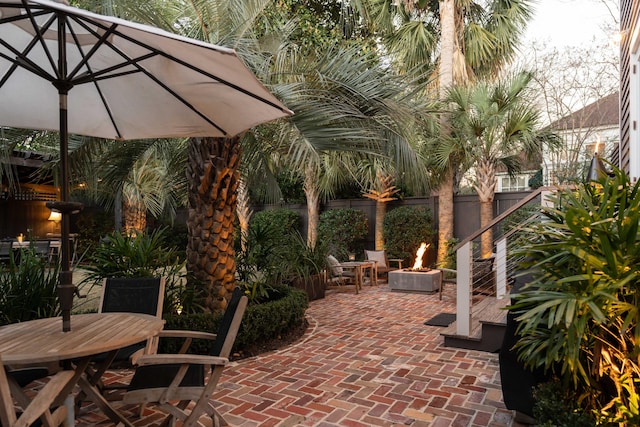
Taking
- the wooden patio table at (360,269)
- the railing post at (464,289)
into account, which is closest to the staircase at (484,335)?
the railing post at (464,289)

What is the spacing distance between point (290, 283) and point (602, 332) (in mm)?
5650

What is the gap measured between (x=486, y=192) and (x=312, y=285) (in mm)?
4541

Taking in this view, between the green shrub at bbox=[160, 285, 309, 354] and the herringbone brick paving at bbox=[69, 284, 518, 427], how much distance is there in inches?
10.0

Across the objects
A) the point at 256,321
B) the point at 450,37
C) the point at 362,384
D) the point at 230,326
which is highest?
the point at 450,37

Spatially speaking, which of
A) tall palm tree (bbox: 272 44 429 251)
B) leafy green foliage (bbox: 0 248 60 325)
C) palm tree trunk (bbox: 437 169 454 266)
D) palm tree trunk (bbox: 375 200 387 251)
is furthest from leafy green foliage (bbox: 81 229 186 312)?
palm tree trunk (bbox: 375 200 387 251)

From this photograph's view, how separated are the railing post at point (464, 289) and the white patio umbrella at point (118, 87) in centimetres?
274

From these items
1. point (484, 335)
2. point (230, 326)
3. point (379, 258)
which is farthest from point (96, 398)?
point (379, 258)

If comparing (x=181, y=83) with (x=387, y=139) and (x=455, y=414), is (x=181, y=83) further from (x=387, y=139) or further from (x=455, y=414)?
(x=455, y=414)

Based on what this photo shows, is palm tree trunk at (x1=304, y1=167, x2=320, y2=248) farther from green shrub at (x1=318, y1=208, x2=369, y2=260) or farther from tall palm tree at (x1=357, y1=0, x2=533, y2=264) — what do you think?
tall palm tree at (x1=357, y1=0, x2=533, y2=264)

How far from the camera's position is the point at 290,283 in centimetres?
748

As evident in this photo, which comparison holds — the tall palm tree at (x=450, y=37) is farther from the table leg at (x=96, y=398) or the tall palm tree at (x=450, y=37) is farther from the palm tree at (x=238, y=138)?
the table leg at (x=96, y=398)

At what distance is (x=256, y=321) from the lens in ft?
15.6


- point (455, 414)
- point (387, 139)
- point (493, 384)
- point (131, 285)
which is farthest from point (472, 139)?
point (131, 285)

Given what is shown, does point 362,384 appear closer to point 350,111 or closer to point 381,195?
point 350,111
